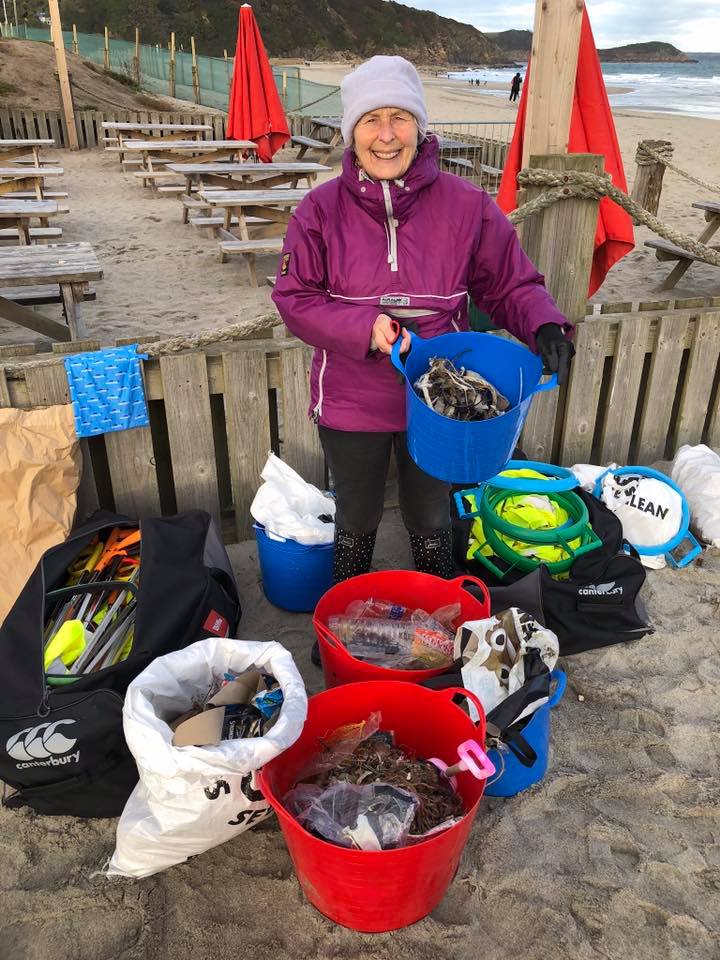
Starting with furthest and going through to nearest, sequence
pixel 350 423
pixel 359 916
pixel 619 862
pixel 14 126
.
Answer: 1. pixel 14 126
2. pixel 350 423
3. pixel 619 862
4. pixel 359 916

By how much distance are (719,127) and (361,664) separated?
1177 inches

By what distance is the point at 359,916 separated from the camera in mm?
1724

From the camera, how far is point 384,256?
2.15 metres

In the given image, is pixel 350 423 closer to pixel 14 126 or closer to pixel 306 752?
pixel 306 752

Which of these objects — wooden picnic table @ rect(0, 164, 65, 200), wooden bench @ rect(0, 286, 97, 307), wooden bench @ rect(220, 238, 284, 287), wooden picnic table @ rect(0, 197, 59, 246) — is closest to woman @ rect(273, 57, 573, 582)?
wooden bench @ rect(0, 286, 97, 307)

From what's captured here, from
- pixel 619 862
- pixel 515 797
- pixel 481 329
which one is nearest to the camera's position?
pixel 619 862

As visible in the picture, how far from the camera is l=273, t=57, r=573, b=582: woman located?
6.73 ft

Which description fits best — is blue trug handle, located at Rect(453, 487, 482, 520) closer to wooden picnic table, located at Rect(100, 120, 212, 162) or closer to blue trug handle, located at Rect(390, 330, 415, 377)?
blue trug handle, located at Rect(390, 330, 415, 377)

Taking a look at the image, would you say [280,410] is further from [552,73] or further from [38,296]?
[38,296]

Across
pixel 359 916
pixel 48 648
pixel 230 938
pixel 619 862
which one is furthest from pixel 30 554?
pixel 619 862

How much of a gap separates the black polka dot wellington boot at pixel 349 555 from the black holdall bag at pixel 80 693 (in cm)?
45

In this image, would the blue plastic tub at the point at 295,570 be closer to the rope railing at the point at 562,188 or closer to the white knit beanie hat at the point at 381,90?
the white knit beanie hat at the point at 381,90

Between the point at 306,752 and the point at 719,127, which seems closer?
the point at 306,752

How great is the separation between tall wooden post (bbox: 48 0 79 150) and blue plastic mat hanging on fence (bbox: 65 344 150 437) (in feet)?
50.6
